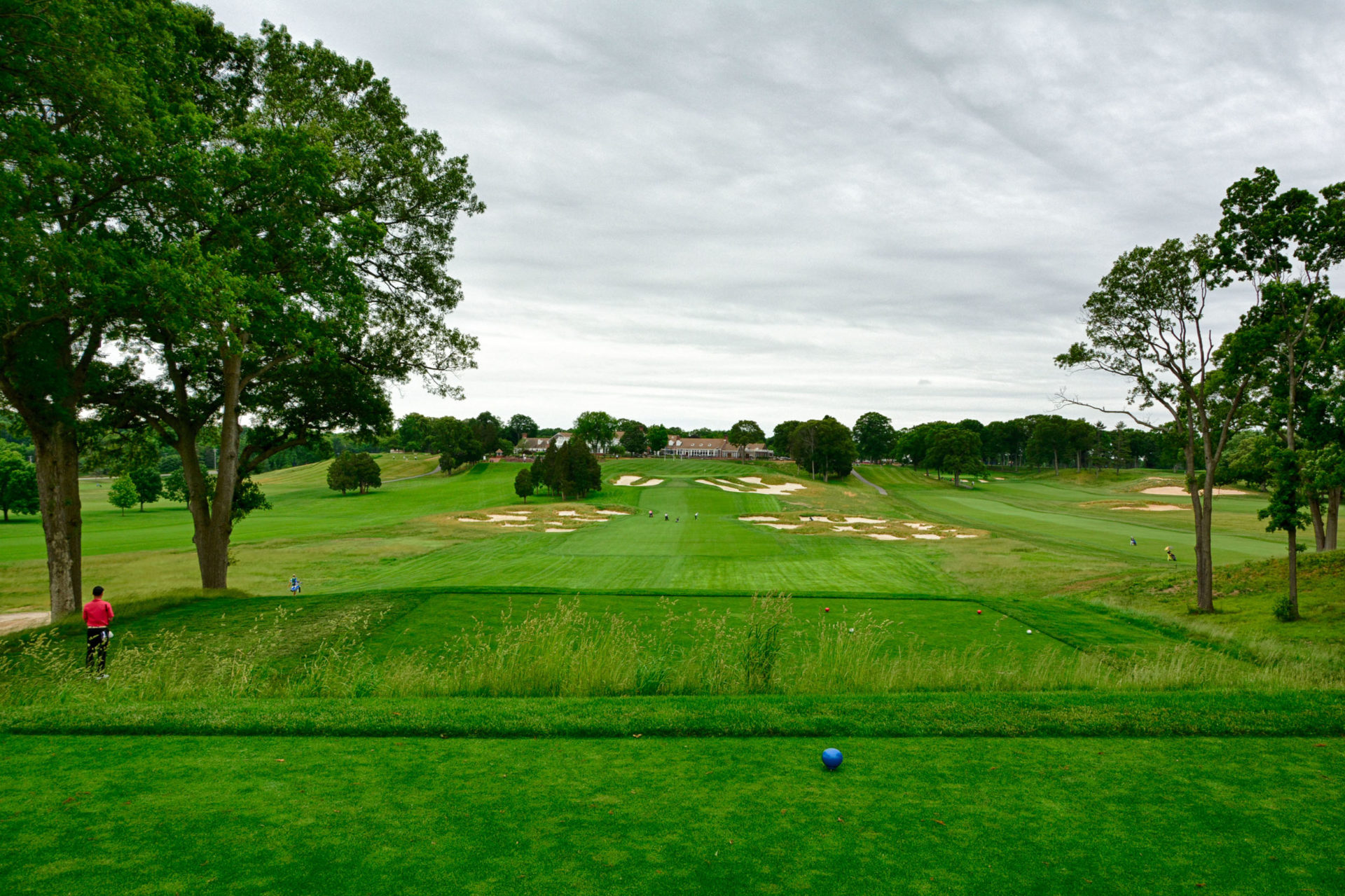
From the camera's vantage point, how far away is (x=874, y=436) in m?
131

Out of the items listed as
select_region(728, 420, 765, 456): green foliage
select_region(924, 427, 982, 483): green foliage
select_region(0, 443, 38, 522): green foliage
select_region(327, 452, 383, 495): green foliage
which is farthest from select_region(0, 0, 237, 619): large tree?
select_region(728, 420, 765, 456): green foliage

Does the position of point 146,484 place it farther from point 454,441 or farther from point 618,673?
point 618,673

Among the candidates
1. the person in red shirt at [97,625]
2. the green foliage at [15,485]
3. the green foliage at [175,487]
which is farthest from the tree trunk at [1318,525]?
the green foliage at [15,485]

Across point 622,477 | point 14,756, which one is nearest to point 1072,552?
point 14,756

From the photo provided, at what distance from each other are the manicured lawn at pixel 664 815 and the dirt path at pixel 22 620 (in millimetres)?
17052

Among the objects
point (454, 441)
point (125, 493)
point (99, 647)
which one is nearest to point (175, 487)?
point (125, 493)

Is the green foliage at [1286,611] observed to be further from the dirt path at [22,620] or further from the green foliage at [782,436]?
the green foliage at [782,436]

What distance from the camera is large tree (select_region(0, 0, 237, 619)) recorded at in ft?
31.6

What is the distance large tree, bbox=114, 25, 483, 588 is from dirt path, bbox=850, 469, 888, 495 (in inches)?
2305

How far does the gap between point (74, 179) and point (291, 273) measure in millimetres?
4350

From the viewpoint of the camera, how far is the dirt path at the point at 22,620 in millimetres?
17766

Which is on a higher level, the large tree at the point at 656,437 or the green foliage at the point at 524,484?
the large tree at the point at 656,437

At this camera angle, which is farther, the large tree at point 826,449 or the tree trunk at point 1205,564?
the large tree at point 826,449

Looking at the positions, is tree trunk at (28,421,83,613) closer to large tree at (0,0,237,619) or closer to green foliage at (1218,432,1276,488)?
large tree at (0,0,237,619)
